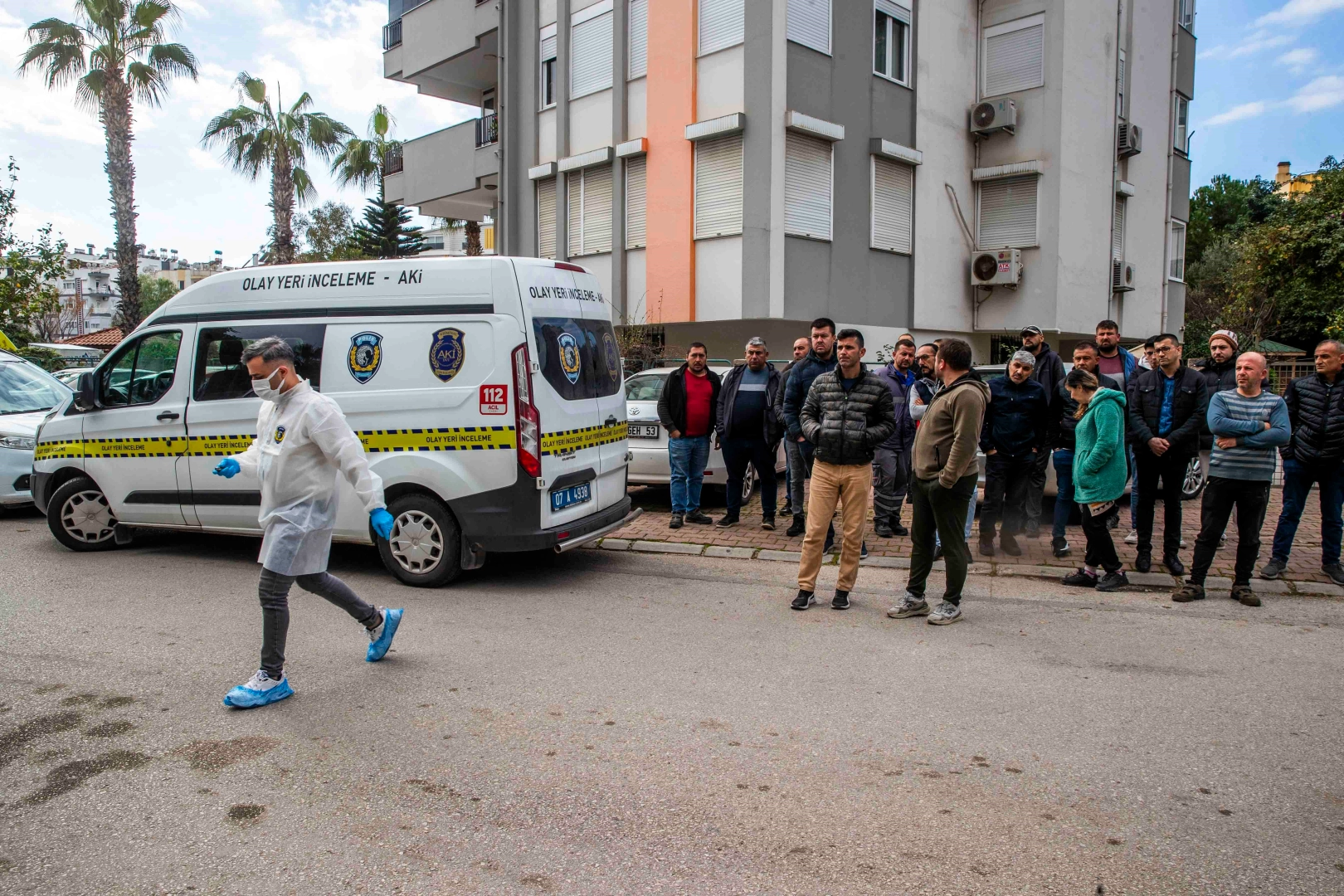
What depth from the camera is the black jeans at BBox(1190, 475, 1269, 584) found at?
21.4 feet

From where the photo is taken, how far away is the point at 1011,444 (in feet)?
26.1

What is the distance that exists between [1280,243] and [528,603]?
901 inches

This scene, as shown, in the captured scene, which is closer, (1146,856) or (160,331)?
(1146,856)

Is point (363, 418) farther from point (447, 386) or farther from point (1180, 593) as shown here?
point (1180, 593)

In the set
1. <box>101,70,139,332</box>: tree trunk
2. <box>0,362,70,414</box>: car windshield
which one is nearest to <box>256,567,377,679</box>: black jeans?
<box>0,362,70,414</box>: car windshield

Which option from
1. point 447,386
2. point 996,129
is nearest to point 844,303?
point 996,129

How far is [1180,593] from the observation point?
6.66 meters

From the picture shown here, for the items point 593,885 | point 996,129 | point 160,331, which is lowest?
point 593,885

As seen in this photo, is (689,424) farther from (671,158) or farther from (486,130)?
(486,130)

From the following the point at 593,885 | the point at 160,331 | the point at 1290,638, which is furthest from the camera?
A: the point at 160,331

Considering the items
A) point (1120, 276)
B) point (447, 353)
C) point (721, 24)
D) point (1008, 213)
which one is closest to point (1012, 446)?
point (447, 353)

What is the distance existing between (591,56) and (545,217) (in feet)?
10.8

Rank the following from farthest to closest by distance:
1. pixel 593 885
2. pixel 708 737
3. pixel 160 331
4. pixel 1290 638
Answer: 1. pixel 160 331
2. pixel 1290 638
3. pixel 708 737
4. pixel 593 885

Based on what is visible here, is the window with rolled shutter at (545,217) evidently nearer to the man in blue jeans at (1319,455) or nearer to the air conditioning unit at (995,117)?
the air conditioning unit at (995,117)
